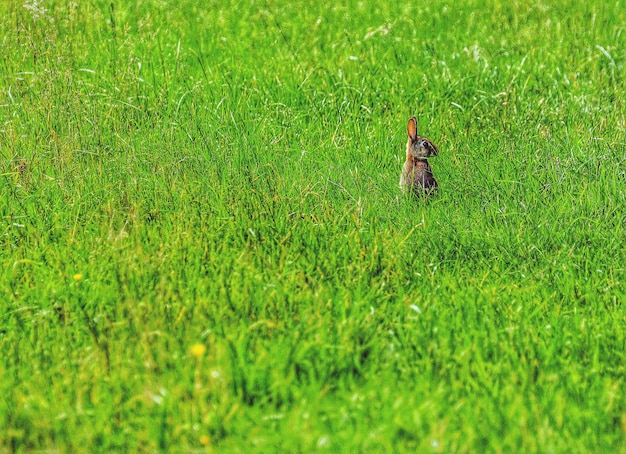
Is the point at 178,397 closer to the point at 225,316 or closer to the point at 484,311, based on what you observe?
the point at 225,316

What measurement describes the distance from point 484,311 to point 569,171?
163 centimetres

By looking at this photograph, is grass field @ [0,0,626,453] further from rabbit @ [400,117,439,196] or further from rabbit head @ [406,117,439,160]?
rabbit head @ [406,117,439,160]

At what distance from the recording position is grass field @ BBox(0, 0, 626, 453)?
3121mm

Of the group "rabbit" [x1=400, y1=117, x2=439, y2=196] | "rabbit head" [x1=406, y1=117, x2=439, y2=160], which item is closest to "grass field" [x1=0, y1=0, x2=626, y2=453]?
"rabbit" [x1=400, y1=117, x2=439, y2=196]

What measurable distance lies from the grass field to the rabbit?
103 mm

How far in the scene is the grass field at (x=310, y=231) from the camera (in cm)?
312

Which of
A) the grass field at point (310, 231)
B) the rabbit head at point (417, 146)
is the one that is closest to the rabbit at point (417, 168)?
the rabbit head at point (417, 146)

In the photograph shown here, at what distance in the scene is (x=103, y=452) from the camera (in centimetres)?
294

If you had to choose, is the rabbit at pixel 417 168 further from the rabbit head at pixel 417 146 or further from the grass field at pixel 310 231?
the grass field at pixel 310 231

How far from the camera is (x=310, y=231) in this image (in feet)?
14.9

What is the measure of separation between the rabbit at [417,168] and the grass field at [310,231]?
10 centimetres

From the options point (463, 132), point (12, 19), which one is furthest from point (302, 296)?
point (12, 19)

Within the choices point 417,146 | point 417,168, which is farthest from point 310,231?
point 417,146

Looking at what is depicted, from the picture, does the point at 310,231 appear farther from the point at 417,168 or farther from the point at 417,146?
the point at 417,146
